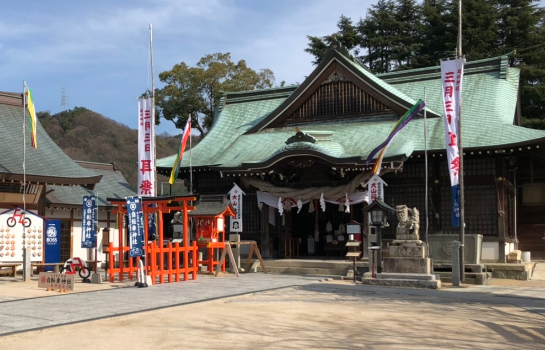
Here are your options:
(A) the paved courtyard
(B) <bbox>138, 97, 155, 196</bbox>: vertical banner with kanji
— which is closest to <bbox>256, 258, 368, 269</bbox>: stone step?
(A) the paved courtyard

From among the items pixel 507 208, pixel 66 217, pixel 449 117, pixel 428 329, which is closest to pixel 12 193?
pixel 66 217

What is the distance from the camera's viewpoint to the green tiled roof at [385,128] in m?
18.7

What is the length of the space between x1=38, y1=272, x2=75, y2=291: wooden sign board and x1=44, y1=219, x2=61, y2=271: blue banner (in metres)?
5.32

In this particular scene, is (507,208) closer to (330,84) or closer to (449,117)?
(449,117)

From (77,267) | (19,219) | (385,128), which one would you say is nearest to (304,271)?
(385,128)

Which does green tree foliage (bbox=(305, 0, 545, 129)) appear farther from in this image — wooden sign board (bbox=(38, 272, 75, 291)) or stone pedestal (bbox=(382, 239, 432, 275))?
wooden sign board (bbox=(38, 272, 75, 291))

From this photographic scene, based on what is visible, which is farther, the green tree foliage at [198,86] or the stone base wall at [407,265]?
the green tree foliage at [198,86]

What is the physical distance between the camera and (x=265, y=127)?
23.5m

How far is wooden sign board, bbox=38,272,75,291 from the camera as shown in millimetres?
13562

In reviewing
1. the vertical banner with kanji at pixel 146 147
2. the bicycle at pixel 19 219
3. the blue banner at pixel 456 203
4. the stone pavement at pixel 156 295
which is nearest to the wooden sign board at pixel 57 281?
the stone pavement at pixel 156 295

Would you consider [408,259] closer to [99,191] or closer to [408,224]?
[408,224]

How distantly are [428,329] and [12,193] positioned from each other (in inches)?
588

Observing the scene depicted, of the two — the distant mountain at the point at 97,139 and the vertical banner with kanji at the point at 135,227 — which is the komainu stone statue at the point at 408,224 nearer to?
the vertical banner with kanji at the point at 135,227

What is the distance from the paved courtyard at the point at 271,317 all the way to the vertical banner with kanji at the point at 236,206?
542cm
